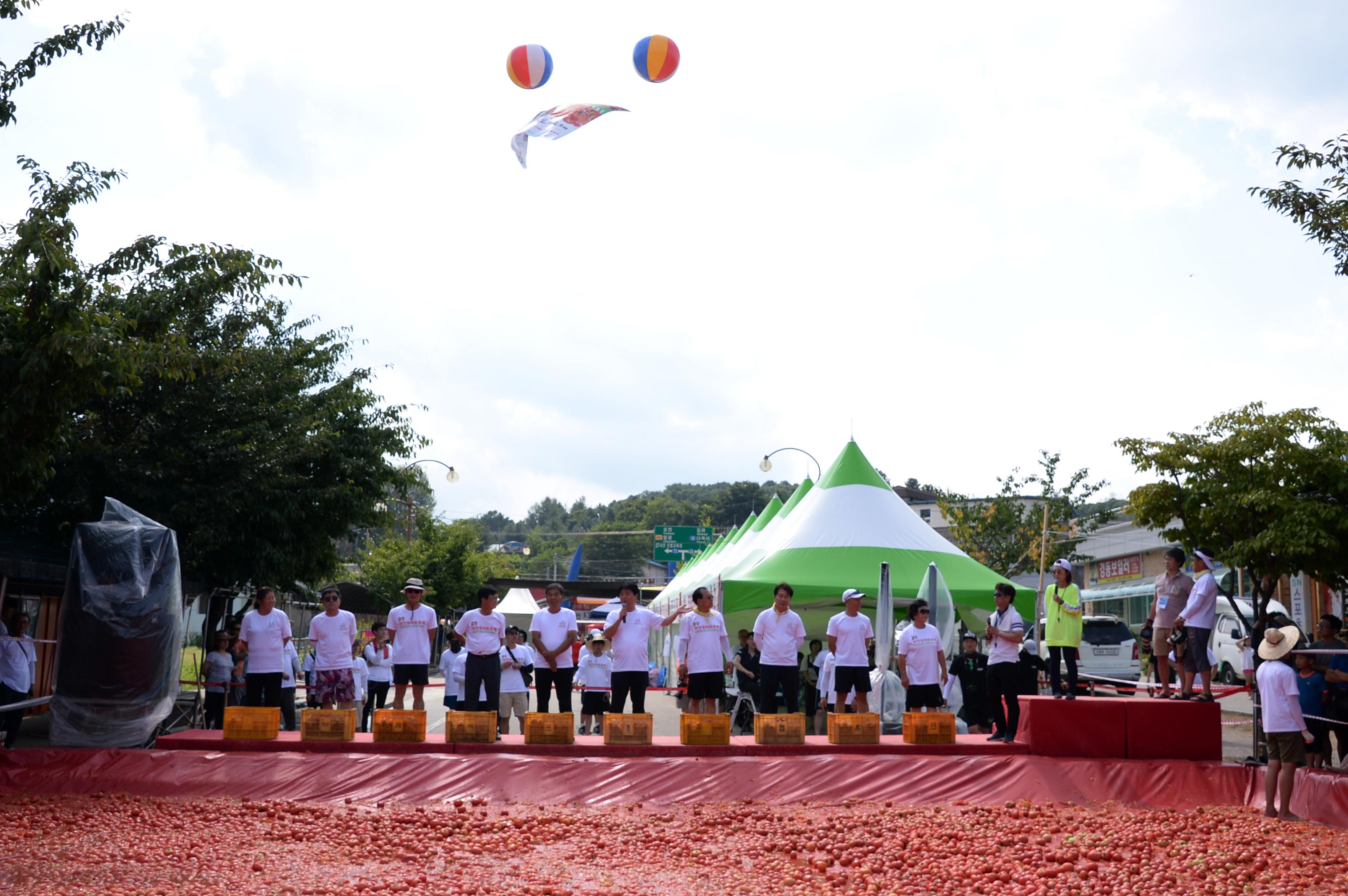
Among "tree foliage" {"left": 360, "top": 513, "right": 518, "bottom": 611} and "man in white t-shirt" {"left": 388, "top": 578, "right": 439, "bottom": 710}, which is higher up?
"tree foliage" {"left": 360, "top": 513, "right": 518, "bottom": 611}

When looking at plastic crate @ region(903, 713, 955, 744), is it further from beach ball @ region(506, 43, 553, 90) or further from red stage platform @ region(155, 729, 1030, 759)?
beach ball @ region(506, 43, 553, 90)

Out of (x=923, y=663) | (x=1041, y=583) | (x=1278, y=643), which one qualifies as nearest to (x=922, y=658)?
(x=923, y=663)

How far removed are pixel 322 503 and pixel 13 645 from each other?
7291mm

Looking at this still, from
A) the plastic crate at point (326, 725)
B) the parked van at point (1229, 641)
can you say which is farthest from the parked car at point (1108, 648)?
the plastic crate at point (326, 725)

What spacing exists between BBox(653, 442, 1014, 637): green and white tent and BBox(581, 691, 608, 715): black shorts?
3.56 m

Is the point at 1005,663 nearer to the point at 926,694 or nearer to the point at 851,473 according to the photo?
the point at 926,694

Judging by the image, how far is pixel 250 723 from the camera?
1055cm

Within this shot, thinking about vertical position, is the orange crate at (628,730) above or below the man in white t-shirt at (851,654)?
below

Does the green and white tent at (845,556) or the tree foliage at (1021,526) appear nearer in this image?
the green and white tent at (845,556)

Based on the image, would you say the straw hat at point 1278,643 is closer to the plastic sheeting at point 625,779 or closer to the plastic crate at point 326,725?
the plastic sheeting at point 625,779

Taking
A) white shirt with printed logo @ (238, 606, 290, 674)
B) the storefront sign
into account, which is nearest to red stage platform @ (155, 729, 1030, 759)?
white shirt with printed logo @ (238, 606, 290, 674)

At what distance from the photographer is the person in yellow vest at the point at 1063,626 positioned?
1063cm

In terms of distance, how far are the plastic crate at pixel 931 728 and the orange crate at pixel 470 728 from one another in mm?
4067

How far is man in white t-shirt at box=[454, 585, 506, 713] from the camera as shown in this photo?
11391mm
